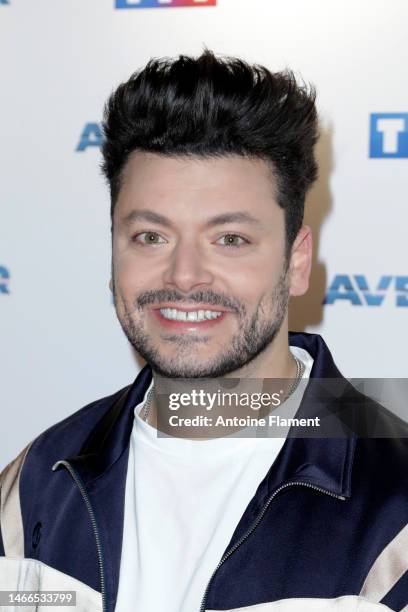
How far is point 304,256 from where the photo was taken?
76.2 inches

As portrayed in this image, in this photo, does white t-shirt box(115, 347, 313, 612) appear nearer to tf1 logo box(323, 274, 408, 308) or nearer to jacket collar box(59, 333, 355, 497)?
jacket collar box(59, 333, 355, 497)

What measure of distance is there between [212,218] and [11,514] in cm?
75

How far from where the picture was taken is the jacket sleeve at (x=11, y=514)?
1898 mm

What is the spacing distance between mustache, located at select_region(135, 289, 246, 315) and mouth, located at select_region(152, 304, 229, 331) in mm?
13

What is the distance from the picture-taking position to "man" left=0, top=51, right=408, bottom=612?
5.27ft

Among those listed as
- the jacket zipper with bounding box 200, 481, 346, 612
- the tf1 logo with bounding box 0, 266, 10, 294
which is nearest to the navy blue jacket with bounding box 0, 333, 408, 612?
the jacket zipper with bounding box 200, 481, 346, 612

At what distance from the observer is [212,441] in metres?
1.80

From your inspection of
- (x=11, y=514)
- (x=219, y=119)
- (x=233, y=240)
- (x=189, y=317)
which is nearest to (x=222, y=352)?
(x=189, y=317)

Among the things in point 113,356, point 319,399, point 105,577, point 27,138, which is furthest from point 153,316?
point 27,138

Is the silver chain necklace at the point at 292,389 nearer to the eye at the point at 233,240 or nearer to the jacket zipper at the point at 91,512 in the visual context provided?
the jacket zipper at the point at 91,512

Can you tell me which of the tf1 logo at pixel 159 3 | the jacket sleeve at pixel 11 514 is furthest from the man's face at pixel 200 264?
the tf1 logo at pixel 159 3

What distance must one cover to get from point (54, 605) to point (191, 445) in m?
0.40

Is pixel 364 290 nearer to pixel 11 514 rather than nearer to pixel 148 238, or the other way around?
pixel 148 238

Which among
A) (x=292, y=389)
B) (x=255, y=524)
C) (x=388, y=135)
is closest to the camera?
(x=255, y=524)
